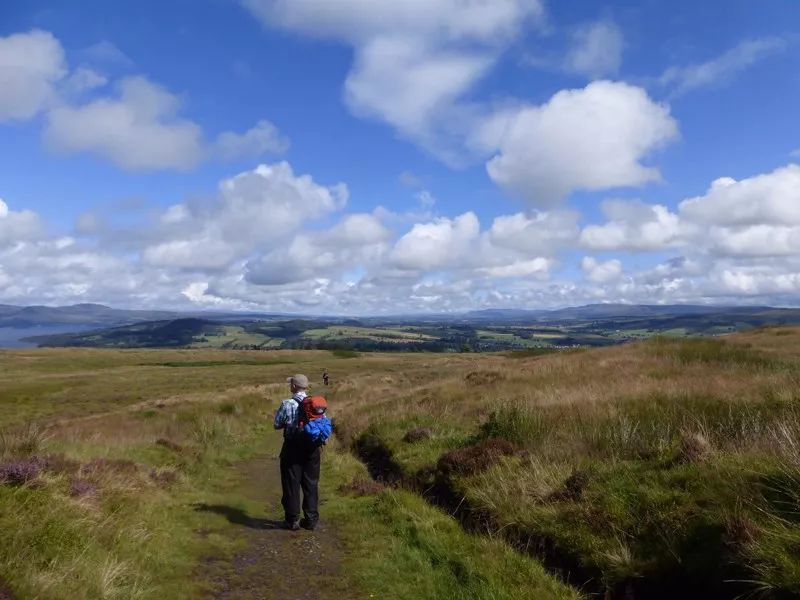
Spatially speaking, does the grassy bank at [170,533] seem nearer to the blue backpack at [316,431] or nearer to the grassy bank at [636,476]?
the grassy bank at [636,476]

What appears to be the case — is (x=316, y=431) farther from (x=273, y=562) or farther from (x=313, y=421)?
(x=273, y=562)

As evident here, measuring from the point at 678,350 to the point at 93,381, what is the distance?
80.8 metres

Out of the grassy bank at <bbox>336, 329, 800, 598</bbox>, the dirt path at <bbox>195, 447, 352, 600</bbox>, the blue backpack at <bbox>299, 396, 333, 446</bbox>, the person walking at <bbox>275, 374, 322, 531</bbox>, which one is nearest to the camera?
the grassy bank at <bbox>336, 329, 800, 598</bbox>

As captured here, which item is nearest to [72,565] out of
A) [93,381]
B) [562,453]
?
[562,453]

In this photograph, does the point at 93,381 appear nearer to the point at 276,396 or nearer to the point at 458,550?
the point at 276,396

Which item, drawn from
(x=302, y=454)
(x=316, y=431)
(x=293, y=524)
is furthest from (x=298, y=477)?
(x=316, y=431)

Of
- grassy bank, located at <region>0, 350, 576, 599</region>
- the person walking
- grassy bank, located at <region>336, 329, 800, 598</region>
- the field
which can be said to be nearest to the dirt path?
the field

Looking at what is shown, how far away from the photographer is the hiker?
32.5 feet

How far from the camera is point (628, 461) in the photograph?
9672 millimetres

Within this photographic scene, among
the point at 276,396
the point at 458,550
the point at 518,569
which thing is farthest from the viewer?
the point at 276,396

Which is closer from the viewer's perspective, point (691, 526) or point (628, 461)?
point (691, 526)

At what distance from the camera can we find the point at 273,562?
8.35 metres

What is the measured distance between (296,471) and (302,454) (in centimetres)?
34

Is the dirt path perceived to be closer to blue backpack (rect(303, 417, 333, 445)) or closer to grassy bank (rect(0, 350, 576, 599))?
grassy bank (rect(0, 350, 576, 599))
